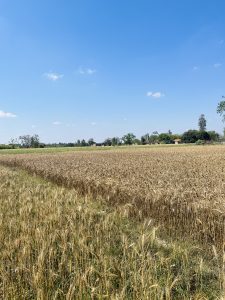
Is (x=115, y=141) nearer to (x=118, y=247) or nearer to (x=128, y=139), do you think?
(x=128, y=139)

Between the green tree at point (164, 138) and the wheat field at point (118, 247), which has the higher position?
the green tree at point (164, 138)

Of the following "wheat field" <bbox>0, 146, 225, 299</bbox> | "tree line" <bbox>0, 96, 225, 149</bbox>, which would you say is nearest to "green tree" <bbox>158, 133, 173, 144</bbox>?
"tree line" <bbox>0, 96, 225, 149</bbox>

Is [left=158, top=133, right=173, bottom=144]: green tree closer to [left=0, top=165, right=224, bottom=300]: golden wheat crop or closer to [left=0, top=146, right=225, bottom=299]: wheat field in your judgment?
[left=0, top=146, right=225, bottom=299]: wheat field

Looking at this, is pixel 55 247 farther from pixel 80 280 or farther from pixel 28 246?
pixel 80 280

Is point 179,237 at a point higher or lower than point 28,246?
lower

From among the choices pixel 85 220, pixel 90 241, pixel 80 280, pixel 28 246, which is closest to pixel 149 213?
pixel 85 220

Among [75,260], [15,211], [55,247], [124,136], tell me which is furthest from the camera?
[124,136]

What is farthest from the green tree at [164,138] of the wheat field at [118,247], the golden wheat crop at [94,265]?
the golden wheat crop at [94,265]

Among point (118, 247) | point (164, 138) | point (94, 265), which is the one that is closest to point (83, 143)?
point (164, 138)

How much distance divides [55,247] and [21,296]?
1618mm

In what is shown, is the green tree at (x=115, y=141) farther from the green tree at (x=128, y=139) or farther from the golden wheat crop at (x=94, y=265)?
the golden wheat crop at (x=94, y=265)

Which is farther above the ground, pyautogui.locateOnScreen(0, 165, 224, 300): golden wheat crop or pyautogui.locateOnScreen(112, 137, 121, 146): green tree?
pyautogui.locateOnScreen(112, 137, 121, 146): green tree

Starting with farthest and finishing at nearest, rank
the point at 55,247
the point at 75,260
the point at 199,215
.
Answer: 1. the point at 199,215
2. the point at 55,247
3. the point at 75,260

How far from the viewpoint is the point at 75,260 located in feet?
16.6
